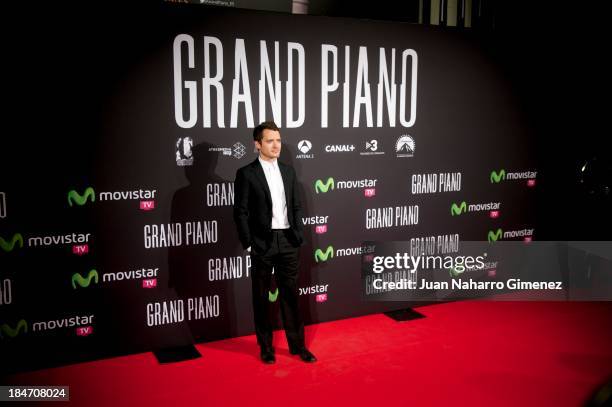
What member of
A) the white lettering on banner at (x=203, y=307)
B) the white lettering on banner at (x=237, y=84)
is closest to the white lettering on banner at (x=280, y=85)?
the white lettering on banner at (x=237, y=84)

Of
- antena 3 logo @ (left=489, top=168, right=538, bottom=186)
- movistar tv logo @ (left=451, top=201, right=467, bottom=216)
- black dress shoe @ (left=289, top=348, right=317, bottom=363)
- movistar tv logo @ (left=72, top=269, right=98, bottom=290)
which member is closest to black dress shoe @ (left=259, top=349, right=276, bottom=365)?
black dress shoe @ (left=289, top=348, right=317, bottom=363)

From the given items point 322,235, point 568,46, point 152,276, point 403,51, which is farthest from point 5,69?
point 568,46

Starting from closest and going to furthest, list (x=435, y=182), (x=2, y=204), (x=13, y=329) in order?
(x=2, y=204), (x=13, y=329), (x=435, y=182)

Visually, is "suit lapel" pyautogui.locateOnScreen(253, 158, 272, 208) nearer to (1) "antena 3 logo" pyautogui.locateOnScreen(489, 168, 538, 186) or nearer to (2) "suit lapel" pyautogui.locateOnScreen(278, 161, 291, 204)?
(2) "suit lapel" pyautogui.locateOnScreen(278, 161, 291, 204)

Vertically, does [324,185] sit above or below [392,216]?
above

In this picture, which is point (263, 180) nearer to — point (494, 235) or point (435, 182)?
point (435, 182)

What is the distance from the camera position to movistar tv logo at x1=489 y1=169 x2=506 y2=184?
6.01 metres

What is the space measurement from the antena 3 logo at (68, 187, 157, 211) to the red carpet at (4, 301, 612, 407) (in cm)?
114

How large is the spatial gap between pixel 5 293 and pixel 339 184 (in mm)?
2655

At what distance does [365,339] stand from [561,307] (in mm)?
2086

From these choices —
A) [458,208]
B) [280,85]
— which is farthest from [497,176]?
[280,85]

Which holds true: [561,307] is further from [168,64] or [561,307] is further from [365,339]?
[168,64]

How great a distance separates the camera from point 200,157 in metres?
4.70

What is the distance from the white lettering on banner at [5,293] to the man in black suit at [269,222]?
5.22 feet
